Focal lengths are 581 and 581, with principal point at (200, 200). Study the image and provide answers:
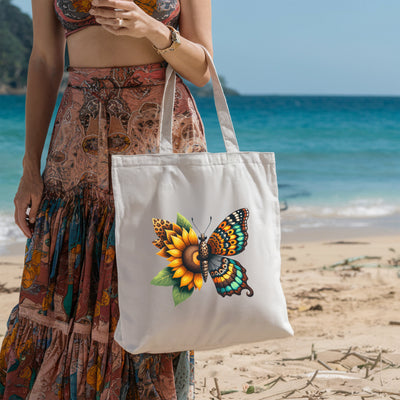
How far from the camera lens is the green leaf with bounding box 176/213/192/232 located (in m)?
1.55

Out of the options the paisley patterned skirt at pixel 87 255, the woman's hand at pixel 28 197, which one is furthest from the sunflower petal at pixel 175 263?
the woman's hand at pixel 28 197

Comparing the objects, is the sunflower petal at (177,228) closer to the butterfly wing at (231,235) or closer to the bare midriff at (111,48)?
the butterfly wing at (231,235)

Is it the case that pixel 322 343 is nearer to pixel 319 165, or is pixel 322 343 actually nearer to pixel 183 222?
pixel 183 222

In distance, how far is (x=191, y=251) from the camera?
1.56 metres

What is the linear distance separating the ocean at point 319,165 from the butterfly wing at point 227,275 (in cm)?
438

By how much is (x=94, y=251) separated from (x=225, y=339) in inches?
18.3

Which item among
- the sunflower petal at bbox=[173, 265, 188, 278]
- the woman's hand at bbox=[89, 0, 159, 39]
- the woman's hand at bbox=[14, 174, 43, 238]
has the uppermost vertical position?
the woman's hand at bbox=[89, 0, 159, 39]

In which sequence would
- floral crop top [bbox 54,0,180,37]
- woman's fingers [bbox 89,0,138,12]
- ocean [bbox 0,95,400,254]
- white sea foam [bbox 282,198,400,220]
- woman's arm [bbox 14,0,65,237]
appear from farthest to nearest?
white sea foam [bbox 282,198,400,220] → ocean [bbox 0,95,400,254] → woman's arm [bbox 14,0,65,237] → floral crop top [bbox 54,0,180,37] → woman's fingers [bbox 89,0,138,12]

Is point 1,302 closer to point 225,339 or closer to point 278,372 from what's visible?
point 278,372

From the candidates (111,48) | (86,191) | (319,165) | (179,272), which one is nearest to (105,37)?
(111,48)

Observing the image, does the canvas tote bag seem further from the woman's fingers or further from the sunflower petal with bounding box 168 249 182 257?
the woman's fingers

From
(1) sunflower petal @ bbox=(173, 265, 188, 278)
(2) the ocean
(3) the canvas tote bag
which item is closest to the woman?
(3) the canvas tote bag

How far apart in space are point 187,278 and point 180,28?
74 centimetres

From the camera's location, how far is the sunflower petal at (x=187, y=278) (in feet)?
5.04
